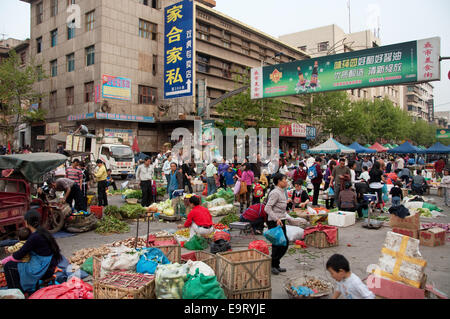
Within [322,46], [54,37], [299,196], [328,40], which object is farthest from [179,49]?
[328,40]

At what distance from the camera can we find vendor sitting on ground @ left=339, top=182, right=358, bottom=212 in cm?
964

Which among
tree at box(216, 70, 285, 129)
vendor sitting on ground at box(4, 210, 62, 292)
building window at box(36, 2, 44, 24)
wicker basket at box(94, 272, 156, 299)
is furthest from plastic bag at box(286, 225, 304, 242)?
building window at box(36, 2, 44, 24)

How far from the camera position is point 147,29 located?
29375mm

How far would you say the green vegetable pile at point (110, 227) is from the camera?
28.6 ft

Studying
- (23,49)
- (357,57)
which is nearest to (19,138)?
(23,49)

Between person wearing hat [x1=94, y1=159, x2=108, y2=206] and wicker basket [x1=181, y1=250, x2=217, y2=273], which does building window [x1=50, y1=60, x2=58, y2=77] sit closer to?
person wearing hat [x1=94, y1=159, x2=108, y2=206]

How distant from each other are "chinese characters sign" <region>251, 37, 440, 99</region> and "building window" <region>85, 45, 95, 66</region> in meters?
16.8

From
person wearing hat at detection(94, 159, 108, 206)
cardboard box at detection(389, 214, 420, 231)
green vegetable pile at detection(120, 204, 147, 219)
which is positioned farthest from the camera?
person wearing hat at detection(94, 159, 108, 206)

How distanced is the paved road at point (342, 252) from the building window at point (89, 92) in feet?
68.3

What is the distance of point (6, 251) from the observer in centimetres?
668

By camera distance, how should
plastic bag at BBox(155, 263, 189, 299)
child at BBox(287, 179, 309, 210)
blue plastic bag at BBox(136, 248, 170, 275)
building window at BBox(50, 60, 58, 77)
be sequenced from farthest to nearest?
1. building window at BBox(50, 60, 58, 77)
2. child at BBox(287, 179, 309, 210)
3. blue plastic bag at BBox(136, 248, 170, 275)
4. plastic bag at BBox(155, 263, 189, 299)

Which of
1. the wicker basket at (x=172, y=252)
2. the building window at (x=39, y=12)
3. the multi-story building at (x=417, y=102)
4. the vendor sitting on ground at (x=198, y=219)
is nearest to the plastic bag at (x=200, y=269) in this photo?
the wicker basket at (x=172, y=252)
